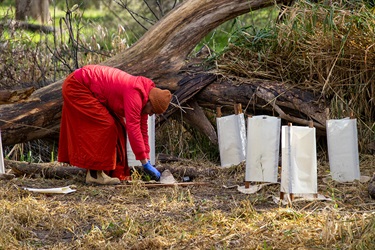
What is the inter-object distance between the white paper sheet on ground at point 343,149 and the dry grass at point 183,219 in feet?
0.44

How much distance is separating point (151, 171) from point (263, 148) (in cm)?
→ 108

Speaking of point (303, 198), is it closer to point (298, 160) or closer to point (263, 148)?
point (298, 160)

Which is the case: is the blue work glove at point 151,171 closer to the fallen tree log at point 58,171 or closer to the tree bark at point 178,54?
the fallen tree log at point 58,171

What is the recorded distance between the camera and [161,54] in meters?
7.89

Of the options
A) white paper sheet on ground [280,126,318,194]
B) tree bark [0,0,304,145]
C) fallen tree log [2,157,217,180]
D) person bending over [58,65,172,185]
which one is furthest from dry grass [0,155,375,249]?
tree bark [0,0,304,145]

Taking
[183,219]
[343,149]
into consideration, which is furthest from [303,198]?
[183,219]

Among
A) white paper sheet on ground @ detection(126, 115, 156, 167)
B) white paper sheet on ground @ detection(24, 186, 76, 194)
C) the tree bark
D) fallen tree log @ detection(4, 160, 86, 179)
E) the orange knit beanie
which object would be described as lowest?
white paper sheet on ground @ detection(24, 186, 76, 194)

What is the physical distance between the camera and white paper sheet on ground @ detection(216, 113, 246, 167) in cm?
720

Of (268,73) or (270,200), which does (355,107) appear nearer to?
(268,73)

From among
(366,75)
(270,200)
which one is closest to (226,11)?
(366,75)

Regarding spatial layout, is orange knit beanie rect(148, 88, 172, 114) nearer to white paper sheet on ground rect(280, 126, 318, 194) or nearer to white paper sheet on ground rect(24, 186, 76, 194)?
white paper sheet on ground rect(24, 186, 76, 194)

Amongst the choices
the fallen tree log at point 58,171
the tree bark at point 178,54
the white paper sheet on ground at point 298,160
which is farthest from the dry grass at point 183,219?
the tree bark at point 178,54

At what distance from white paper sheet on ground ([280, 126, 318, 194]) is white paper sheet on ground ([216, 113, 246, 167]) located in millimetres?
1442

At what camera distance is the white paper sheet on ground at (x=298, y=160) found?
573 centimetres
